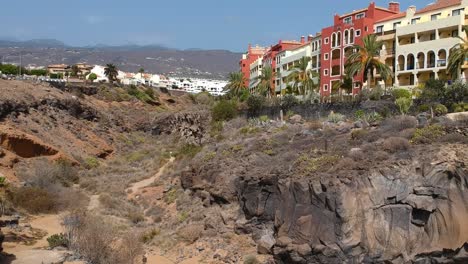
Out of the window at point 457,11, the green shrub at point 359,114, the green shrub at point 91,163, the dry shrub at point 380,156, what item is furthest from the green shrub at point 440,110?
the green shrub at point 91,163

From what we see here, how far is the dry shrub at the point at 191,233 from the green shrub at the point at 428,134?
12.8 metres

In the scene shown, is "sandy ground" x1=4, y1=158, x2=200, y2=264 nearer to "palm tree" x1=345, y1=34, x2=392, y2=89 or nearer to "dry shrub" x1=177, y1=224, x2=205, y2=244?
"dry shrub" x1=177, y1=224, x2=205, y2=244

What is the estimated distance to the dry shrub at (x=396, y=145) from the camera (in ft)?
78.8

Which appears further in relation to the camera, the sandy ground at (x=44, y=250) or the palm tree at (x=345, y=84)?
the palm tree at (x=345, y=84)

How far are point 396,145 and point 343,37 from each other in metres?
39.4

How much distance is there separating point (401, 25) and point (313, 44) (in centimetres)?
1601

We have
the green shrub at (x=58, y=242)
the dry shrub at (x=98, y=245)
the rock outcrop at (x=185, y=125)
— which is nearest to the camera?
the dry shrub at (x=98, y=245)

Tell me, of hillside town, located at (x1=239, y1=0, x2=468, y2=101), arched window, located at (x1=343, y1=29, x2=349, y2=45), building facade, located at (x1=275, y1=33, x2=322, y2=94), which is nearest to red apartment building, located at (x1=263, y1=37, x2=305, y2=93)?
building facade, located at (x1=275, y1=33, x2=322, y2=94)

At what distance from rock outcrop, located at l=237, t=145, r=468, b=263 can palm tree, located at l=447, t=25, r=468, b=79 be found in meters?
26.6

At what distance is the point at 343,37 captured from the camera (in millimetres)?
60938

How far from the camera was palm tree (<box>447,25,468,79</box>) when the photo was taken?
4482 cm

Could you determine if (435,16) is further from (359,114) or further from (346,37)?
(359,114)

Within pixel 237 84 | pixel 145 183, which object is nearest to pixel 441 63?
pixel 145 183

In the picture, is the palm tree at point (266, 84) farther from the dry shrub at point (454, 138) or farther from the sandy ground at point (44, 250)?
the dry shrub at point (454, 138)
